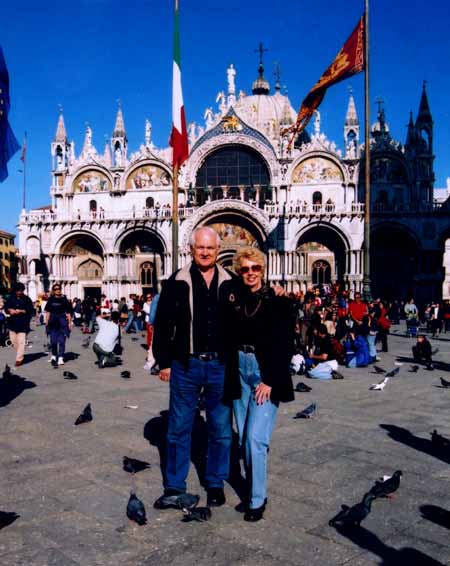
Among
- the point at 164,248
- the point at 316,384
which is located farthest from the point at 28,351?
the point at 164,248

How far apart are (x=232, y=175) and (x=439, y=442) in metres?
32.5

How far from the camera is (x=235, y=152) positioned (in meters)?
37.1

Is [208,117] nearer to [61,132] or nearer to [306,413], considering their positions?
[61,132]

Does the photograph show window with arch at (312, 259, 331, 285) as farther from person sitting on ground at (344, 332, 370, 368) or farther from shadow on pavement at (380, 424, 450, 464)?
shadow on pavement at (380, 424, 450, 464)

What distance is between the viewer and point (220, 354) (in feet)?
14.8

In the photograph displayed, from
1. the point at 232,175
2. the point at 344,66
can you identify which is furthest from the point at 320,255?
the point at 344,66

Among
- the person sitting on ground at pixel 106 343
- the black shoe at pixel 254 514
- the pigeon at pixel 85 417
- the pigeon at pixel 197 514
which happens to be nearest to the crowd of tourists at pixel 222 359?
the black shoe at pixel 254 514

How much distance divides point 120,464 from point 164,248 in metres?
31.5

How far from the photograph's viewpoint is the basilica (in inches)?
1328

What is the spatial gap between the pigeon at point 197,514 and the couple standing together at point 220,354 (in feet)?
0.74

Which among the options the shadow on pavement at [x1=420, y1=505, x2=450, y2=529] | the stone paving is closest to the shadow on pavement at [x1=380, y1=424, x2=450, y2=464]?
the stone paving

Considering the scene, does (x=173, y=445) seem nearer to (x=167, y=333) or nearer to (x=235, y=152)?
(x=167, y=333)

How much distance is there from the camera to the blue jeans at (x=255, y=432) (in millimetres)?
4219

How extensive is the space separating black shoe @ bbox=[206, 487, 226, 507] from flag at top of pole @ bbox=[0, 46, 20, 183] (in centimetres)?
606
